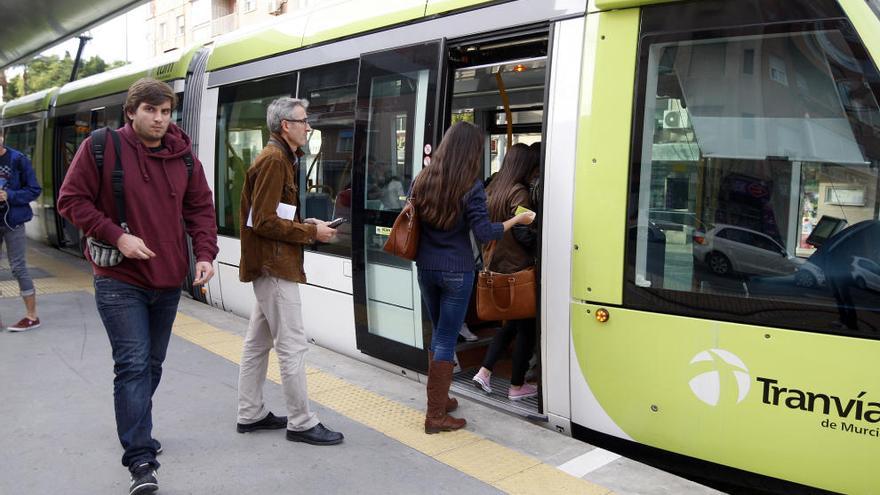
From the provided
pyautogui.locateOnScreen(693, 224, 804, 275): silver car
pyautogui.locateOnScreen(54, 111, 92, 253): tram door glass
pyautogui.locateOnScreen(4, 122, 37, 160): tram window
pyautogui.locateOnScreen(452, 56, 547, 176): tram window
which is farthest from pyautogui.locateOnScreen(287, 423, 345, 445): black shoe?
pyautogui.locateOnScreen(4, 122, 37, 160): tram window

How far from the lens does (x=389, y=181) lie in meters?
4.56

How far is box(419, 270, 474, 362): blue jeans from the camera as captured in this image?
3.57 meters

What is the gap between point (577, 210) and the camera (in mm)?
3369

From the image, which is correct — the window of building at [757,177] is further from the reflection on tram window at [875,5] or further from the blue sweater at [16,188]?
Result: the blue sweater at [16,188]

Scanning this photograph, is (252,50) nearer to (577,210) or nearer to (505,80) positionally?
(505,80)

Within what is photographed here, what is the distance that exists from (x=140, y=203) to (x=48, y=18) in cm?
1025

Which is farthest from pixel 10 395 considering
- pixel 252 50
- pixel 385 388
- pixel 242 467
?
pixel 252 50

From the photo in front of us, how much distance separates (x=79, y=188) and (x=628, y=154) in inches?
94.0

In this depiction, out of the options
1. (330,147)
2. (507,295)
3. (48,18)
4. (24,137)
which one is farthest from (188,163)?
(24,137)

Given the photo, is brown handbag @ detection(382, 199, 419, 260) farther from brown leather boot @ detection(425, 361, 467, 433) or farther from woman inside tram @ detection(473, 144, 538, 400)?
woman inside tram @ detection(473, 144, 538, 400)

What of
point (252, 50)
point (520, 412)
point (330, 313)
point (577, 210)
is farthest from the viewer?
point (252, 50)

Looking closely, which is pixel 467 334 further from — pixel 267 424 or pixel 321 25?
pixel 321 25

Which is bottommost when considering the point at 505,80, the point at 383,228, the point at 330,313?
the point at 330,313

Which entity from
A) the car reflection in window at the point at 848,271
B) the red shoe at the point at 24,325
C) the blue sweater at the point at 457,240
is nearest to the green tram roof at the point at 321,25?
the blue sweater at the point at 457,240
